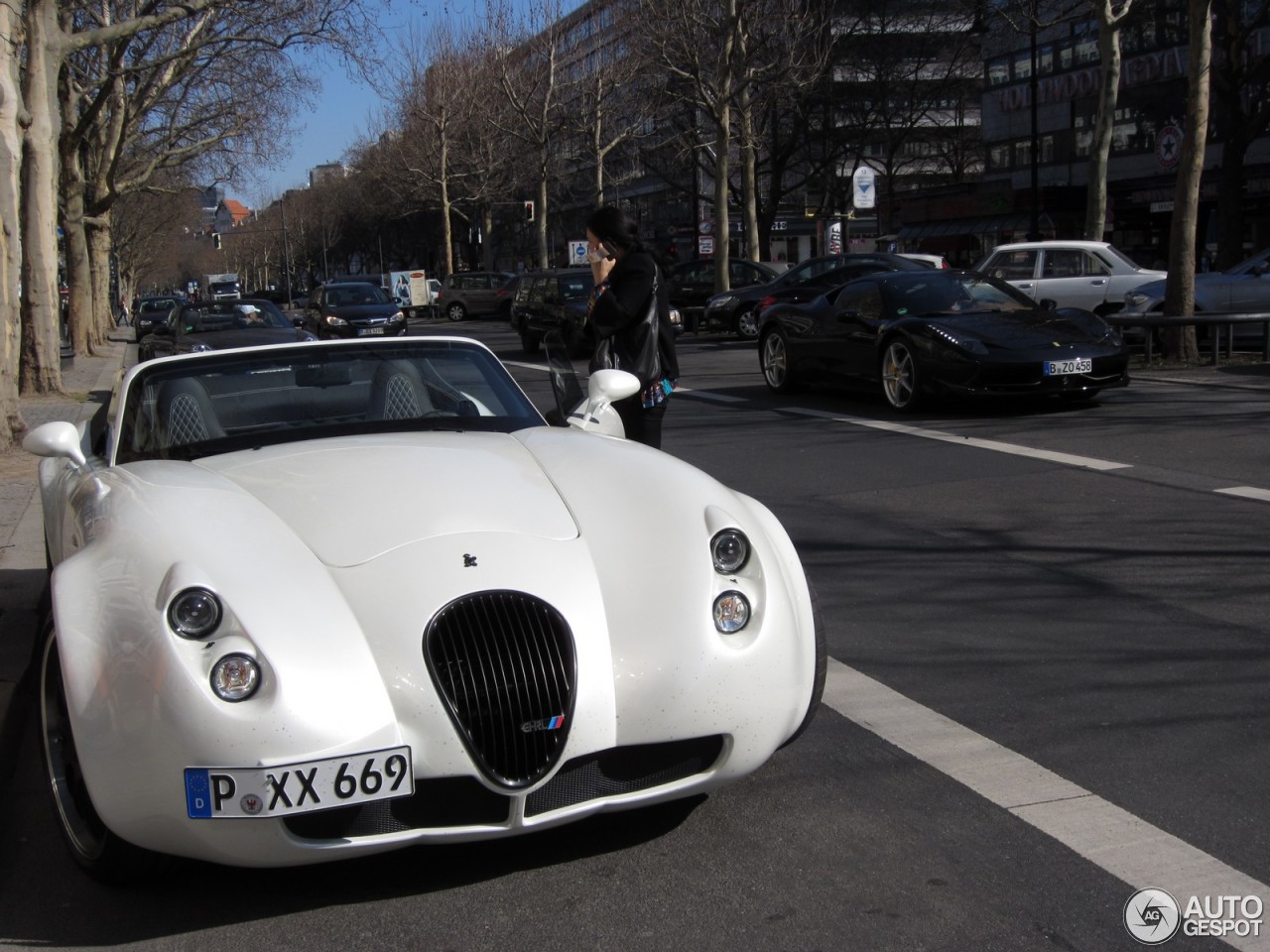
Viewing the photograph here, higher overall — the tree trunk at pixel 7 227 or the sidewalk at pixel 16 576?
the tree trunk at pixel 7 227

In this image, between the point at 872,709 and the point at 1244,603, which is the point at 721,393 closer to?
the point at 1244,603

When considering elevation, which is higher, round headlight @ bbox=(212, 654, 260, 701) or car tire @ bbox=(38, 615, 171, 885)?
round headlight @ bbox=(212, 654, 260, 701)

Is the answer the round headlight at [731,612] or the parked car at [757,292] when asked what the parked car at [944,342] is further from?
the parked car at [757,292]

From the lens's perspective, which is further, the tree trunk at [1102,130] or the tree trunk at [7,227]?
the tree trunk at [1102,130]

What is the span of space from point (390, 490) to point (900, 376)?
10.2 m

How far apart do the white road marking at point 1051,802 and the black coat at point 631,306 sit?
8.29 feet

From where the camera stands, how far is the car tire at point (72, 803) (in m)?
3.45

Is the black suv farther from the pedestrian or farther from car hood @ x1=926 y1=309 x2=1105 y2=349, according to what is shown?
the pedestrian

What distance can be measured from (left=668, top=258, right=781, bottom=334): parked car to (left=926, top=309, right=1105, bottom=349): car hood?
64.8ft

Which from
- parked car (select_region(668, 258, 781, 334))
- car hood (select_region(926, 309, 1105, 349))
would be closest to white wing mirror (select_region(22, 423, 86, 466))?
car hood (select_region(926, 309, 1105, 349))

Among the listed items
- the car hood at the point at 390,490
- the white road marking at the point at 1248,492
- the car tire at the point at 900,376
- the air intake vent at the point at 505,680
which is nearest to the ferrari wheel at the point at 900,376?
the car tire at the point at 900,376

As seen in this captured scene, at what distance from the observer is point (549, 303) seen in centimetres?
2853

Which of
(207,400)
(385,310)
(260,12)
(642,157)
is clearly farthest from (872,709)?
(642,157)

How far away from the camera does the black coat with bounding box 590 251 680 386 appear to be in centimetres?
693
